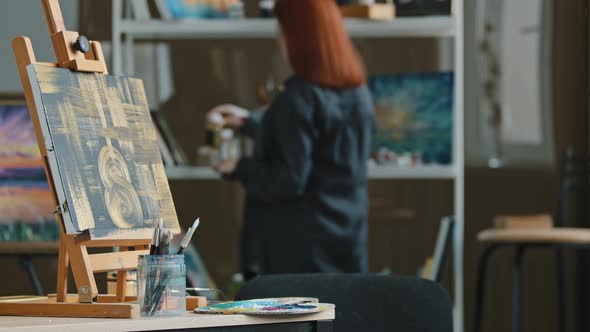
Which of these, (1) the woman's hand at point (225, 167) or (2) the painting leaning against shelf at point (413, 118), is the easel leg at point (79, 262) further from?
(2) the painting leaning against shelf at point (413, 118)

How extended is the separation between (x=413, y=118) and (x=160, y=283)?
8.96ft

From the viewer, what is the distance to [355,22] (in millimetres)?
3932

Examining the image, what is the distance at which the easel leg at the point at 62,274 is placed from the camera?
1483mm

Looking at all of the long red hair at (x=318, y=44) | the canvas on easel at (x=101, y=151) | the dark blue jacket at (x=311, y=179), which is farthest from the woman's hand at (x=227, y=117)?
the canvas on easel at (x=101, y=151)

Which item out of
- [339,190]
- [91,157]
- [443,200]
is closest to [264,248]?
[339,190]

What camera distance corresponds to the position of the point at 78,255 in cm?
146

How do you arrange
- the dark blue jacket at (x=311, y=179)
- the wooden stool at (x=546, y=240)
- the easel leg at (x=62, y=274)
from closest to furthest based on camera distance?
1. the easel leg at (x=62, y=274)
2. the dark blue jacket at (x=311, y=179)
3. the wooden stool at (x=546, y=240)

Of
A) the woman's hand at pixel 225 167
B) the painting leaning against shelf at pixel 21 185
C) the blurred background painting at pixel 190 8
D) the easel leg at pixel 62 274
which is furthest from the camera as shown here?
the blurred background painting at pixel 190 8

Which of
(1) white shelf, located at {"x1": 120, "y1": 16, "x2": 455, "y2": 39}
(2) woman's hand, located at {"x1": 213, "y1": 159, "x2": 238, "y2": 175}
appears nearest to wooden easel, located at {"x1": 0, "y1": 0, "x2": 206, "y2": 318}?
(2) woman's hand, located at {"x1": 213, "y1": 159, "x2": 238, "y2": 175}

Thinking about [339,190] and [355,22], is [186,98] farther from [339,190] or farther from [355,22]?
[339,190]

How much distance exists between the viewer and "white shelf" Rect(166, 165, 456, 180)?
12.7 feet

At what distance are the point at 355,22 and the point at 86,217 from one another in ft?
8.50

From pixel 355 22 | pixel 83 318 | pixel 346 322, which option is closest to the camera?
pixel 83 318

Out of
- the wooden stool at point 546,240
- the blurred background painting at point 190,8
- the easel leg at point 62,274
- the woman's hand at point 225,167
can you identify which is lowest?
the wooden stool at point 546,240
